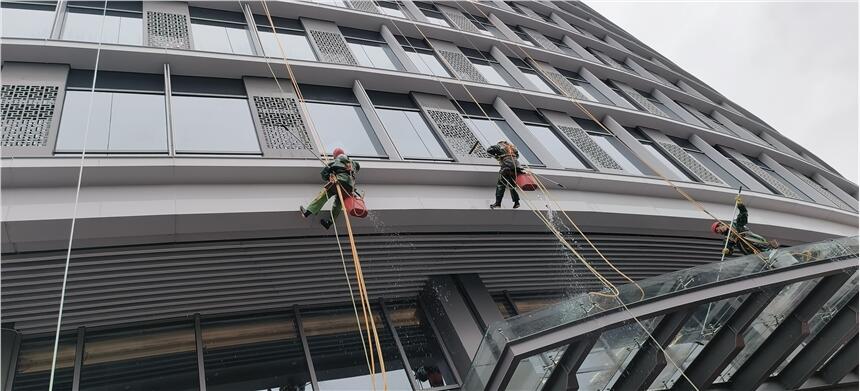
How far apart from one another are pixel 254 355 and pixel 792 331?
7.38 m

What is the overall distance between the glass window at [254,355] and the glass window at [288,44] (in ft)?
18.6

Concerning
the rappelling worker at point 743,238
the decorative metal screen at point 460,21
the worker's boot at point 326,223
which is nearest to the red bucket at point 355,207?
the worker's boot at point 326,223

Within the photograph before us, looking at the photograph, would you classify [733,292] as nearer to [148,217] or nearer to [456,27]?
[148,217]

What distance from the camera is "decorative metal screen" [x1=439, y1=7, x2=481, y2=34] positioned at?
1681 centimetres

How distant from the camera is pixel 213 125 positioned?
29.5 feet

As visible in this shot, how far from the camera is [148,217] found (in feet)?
22.5

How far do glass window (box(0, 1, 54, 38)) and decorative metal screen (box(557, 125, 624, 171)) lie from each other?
10.8 metres

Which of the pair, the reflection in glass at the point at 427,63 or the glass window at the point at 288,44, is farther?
the reflection in glass at the point at 427,63

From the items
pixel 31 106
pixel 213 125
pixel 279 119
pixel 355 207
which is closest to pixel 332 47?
pixel 279 119

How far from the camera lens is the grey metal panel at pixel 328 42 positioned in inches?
470

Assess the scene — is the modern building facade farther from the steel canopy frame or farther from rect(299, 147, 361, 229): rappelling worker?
rect(299, 147, 361, 229): rappelling worker

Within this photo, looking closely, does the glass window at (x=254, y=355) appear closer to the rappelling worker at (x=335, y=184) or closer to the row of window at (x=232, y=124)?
the rappelling worker at (x=335, y=184)

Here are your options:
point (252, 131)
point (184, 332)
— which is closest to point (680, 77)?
point (252, 131)

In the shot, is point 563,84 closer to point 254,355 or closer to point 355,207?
point 355,207
